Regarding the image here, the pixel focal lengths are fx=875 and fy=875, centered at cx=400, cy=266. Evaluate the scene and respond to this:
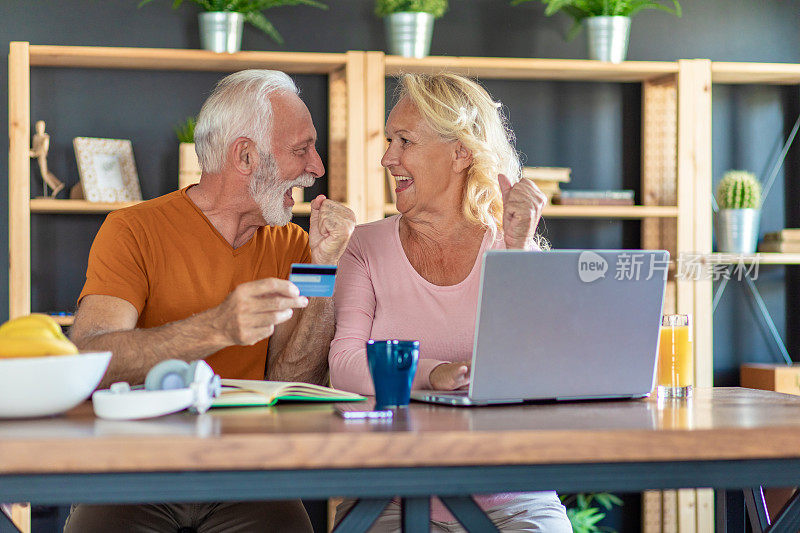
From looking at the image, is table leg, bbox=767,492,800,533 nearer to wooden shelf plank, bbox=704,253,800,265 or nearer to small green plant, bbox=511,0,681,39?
wooden shelf plank, bbox=704,253,800,265

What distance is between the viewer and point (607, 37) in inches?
129

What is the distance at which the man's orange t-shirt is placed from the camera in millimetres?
1951

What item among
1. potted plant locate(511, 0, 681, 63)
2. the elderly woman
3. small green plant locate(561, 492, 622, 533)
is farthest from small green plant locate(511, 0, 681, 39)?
small green plant locate(561, 492, 622, 533)

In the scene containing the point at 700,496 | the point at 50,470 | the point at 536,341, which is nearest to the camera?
the point at 50,470

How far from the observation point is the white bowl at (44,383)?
1.12 m

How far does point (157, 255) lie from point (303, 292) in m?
0.68

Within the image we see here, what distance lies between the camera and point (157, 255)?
2016 millimetres

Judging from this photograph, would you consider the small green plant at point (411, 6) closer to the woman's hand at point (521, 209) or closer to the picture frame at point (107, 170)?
the picture frame at point (107, 170)

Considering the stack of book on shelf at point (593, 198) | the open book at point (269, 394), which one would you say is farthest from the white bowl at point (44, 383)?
the stack of book on shelf at point (593, 198)

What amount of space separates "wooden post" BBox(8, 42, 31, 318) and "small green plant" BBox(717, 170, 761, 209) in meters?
2.57

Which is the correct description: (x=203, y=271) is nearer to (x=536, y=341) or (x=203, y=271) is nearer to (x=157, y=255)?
(x=157, y=255)

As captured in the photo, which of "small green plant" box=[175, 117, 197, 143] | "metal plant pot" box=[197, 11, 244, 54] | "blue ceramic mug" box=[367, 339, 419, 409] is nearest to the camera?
"blue ceramic mug" box=[367, 339, 419, 409]

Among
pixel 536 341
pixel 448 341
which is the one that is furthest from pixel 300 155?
pixel 536 341

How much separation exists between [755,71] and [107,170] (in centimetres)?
249
